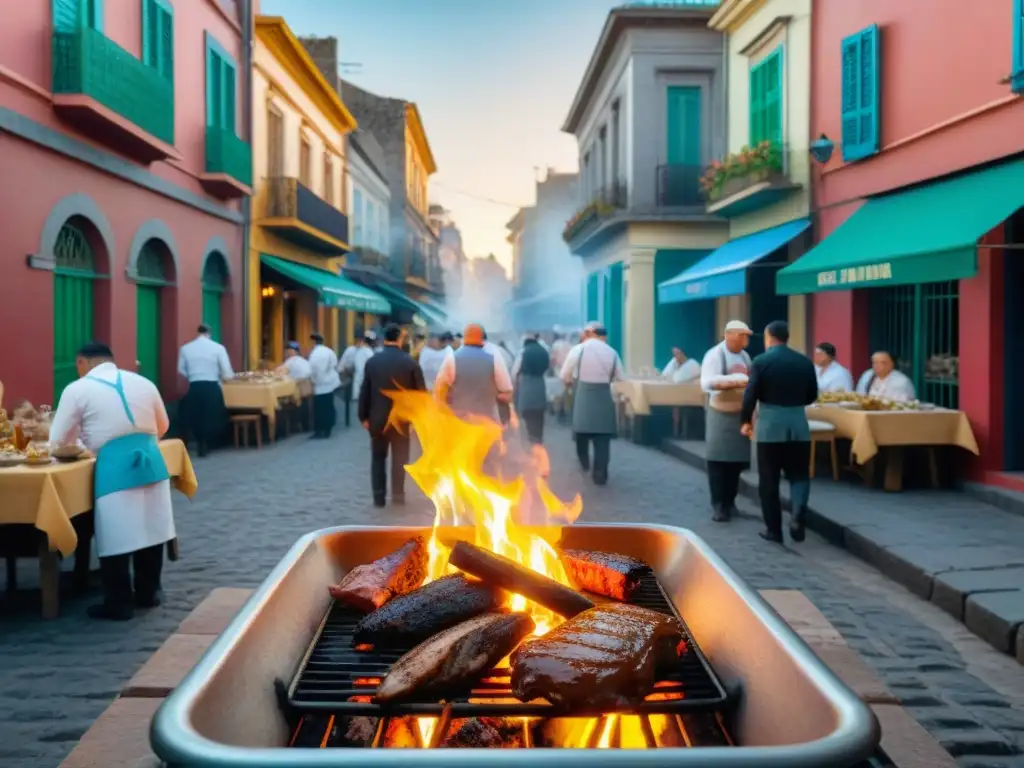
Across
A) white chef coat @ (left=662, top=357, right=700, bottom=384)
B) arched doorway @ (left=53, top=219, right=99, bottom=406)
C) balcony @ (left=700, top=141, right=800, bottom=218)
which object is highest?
balcony @ (left=700, top=141, right=800, bottom=218)

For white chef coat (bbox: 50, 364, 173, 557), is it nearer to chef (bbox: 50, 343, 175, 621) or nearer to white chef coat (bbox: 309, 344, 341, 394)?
chef (bbox: 50, 343, 175, 621)

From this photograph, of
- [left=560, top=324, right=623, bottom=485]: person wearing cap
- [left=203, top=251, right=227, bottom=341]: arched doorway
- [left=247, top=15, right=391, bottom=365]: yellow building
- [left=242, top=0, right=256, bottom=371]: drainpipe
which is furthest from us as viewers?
[left=247, top=15, right=391, bottom=365]: yellow building

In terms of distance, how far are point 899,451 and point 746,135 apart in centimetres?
939

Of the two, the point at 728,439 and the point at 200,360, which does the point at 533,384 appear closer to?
the point at 200,360

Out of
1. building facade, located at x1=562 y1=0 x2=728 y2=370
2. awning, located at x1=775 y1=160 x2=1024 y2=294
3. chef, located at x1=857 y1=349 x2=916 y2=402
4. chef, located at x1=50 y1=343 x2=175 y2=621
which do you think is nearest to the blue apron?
chef, located at x1=50 y1=343 x2=175 y2=621

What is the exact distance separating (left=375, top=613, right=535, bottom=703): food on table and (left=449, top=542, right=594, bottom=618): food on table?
213 mm

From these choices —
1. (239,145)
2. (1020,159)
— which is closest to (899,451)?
(1020,159)

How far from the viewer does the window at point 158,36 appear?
1327cm

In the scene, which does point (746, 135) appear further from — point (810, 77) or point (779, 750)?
point (779, 750)

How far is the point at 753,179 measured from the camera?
15.3 meters

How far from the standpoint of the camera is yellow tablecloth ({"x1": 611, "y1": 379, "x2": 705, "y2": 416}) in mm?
14477

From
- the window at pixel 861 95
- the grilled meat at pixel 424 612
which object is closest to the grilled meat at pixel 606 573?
the grilled meat at pixel 424 612

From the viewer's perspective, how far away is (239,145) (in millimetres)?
16500

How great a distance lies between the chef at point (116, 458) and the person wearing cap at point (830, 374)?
26.8ft
